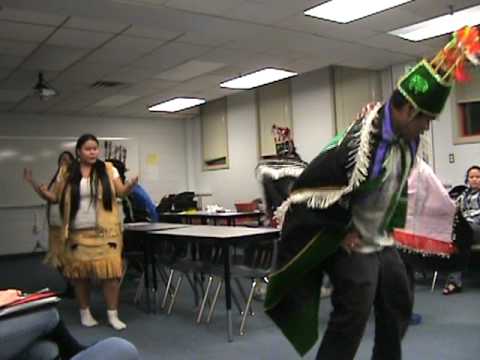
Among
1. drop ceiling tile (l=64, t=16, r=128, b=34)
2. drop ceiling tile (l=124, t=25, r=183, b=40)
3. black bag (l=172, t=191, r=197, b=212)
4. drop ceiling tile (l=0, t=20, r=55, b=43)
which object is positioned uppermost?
drop ceiling tile (l=124, t=25, r=183, b=40)

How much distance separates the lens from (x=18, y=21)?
4.62m

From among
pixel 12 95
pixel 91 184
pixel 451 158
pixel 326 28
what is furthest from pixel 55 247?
pixel 451 158

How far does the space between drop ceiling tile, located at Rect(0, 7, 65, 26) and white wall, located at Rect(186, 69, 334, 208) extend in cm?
385

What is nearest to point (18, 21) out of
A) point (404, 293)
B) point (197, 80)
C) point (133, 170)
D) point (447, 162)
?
point (197, 80)

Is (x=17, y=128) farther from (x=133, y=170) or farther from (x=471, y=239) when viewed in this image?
(x=471, y=239)

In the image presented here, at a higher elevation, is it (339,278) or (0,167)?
(0,167)

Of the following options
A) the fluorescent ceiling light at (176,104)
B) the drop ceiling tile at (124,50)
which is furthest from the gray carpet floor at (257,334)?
the fluorescent ceiling light at (176,104)

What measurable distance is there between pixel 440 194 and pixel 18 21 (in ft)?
12.3

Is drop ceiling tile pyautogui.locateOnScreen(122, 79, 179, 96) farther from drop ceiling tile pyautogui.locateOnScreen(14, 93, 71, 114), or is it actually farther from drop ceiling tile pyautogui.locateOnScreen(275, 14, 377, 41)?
drop ceiling tile pyautogui.locateOnScreen(275, 14, 377, 41)

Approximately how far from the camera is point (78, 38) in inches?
203

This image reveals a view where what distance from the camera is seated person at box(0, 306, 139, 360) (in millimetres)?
1212

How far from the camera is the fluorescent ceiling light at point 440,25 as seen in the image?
5.10m

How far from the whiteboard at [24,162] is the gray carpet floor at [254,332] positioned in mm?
4807

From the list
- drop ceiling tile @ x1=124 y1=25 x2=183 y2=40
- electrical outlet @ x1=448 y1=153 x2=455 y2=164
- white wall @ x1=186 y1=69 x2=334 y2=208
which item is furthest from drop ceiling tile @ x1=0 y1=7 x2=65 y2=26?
electrical outlet @ x1=448 y1=153 x2=455 y2=164
